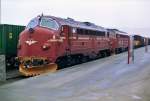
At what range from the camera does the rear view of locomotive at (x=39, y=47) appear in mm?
21188

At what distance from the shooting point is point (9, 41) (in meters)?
26.6

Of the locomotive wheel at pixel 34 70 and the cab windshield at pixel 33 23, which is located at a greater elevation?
the cab windshield at pixel 33 23

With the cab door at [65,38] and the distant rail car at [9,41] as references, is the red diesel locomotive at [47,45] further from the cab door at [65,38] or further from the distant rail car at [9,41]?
the distant rail car at [9,41]

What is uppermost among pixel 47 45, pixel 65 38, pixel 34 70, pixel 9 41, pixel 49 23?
pixel 49 23

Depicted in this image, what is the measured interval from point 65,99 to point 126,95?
1.81 metres

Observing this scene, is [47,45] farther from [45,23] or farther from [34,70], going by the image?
[34,70]

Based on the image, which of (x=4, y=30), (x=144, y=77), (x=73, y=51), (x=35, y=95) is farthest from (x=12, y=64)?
(x=35, y=95)

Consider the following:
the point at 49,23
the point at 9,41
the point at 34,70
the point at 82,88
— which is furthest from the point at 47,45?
the point at 82,88

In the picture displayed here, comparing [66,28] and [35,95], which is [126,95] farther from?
[66,28]

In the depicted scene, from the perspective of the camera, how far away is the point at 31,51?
21.7m

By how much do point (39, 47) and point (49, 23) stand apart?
60.6 inches

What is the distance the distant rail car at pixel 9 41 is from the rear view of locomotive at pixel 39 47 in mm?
4002

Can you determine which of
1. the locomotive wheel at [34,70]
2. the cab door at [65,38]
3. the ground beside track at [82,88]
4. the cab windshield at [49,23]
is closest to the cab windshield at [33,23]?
the cab windshield at [49,23]

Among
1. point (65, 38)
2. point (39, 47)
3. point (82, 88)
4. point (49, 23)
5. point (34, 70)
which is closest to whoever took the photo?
point (82, 88)
